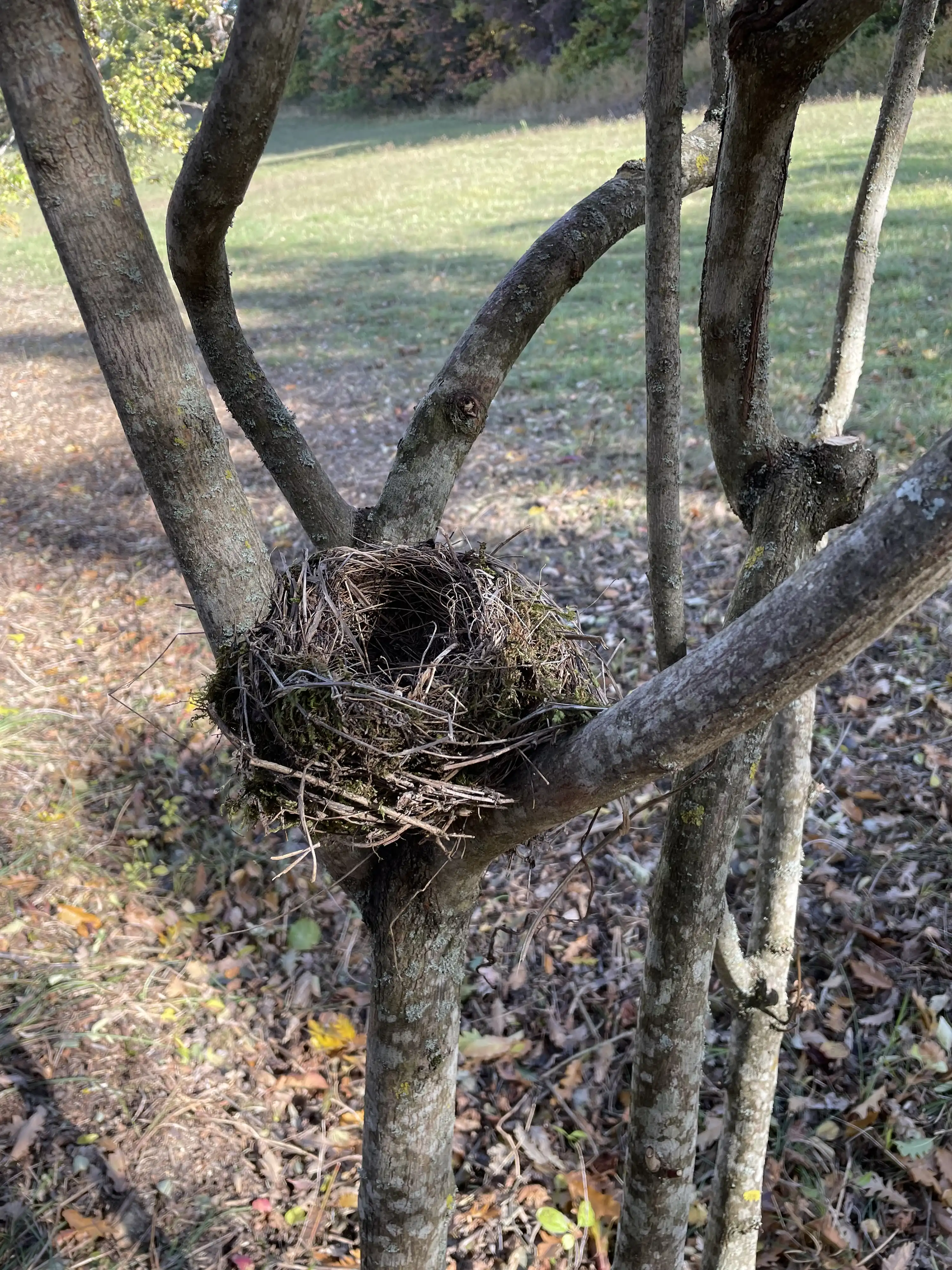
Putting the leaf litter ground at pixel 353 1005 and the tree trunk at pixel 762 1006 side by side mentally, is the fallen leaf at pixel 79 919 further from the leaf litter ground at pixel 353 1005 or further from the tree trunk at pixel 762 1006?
the tree trunk at pixel 762 1006

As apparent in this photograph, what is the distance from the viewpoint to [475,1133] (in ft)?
10.2

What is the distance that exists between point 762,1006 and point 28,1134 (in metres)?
2.30

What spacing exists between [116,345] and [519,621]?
78 cm

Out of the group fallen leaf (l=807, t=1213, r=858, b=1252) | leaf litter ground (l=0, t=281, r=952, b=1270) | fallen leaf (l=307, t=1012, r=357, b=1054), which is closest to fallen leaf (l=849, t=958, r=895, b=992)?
leaf litter ground (l=0, t=281, r=952, b=1270)

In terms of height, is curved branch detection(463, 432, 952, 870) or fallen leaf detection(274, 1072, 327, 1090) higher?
curved branch detection(463, 432, 952, 870)

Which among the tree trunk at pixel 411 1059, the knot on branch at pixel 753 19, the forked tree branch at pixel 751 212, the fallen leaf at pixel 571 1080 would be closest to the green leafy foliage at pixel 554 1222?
the fallen leaf at pixel 571 1080

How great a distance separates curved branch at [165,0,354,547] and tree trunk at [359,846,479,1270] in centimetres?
80

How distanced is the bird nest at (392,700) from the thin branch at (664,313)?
9.8 inches

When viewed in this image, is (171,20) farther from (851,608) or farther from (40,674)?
(851,608)

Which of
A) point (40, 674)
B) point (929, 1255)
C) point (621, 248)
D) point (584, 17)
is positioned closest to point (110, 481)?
point (40, 674)

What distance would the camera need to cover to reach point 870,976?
3.23 meters

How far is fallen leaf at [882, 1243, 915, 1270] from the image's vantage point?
259cm

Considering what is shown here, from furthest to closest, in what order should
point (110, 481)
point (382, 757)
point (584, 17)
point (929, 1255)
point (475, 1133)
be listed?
point (584, 17)
point (110, 481)
point (475, 1133)
point (929, 1255)
point (382, 757)

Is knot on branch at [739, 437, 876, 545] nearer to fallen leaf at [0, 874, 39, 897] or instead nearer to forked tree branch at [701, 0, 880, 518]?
forked tree branch at [701, 0, 880, 518]
